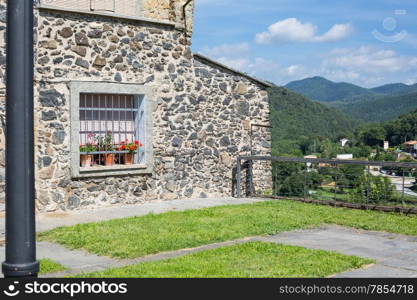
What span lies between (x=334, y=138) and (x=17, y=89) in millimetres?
40183

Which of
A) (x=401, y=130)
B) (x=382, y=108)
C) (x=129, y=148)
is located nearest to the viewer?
(x=129, y=148)

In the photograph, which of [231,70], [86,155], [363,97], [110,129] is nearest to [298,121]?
[231,70]

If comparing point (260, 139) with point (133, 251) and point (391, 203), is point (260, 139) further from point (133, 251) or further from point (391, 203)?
point (133, 251)

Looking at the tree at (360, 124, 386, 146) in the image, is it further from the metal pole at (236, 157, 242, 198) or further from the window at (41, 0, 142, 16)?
the window at (41, 0, 142, 16)

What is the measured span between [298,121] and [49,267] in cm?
3682

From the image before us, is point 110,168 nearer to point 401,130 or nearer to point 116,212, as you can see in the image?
point 116,212

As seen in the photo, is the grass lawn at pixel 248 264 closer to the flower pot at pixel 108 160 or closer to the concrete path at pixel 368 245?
the concrete path at pixel 368 245

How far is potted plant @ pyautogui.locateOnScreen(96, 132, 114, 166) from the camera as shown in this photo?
1086cm

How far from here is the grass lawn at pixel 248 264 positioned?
559cm

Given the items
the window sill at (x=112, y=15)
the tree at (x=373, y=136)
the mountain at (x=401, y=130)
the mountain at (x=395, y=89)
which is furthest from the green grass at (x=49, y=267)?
the mountain at (x=395, y=89)

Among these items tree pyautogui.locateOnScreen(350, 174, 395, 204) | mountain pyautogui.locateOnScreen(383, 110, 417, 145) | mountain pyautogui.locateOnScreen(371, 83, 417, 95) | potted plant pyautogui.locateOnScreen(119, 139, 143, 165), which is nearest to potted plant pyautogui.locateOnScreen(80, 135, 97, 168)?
potted plant pyautogui.locateOnScreen(119, 139, 143, 165)

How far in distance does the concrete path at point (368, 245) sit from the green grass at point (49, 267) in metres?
2.89

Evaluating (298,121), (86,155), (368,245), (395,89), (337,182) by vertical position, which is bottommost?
(368,245)

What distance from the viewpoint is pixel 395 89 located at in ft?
325
